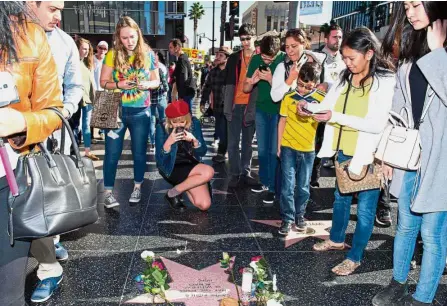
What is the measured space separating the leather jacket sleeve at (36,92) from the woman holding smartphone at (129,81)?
2.63 m

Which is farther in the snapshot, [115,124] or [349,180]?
[115,124]

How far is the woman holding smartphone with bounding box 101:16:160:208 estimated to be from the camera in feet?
14.4

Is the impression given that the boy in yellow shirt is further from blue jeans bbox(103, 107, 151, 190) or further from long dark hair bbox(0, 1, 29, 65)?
long dark hair bbox(0, 1, 29, 65)

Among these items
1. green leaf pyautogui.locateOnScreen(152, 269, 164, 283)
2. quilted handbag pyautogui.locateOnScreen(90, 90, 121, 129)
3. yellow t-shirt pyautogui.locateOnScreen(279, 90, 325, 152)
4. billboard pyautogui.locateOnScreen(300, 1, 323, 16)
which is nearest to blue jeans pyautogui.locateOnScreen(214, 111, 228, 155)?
quilted handbag pyautogui.locateOnScreen(90, 90, 121, 129)

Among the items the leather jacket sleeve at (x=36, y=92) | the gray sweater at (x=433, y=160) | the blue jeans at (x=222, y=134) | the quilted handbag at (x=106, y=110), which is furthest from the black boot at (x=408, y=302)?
the blue jeans at (x=222, y=134)

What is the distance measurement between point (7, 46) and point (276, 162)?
3.80 m

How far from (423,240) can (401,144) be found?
0.62m

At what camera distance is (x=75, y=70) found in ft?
10.6

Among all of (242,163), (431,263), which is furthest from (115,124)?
(431,263)

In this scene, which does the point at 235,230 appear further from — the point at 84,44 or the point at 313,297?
the point at 84,44

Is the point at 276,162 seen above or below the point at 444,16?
below

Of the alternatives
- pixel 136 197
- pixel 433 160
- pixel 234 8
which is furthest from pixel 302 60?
pixel 234 8

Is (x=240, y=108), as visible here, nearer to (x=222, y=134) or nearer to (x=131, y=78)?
(x=222, y=134)

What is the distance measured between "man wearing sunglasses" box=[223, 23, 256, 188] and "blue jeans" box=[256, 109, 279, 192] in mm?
508
